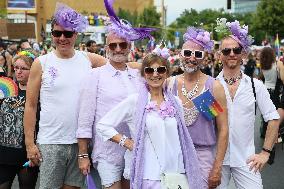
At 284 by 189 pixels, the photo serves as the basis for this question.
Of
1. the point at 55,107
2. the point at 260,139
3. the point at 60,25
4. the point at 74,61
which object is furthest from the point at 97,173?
the point at 260,139

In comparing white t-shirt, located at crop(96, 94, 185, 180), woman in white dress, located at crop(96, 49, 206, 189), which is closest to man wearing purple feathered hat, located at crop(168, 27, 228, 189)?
woman in white dress, located at crop(96, 49, 206, 189)

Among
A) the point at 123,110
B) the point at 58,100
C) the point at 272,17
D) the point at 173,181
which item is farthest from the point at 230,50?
the point at 272,17

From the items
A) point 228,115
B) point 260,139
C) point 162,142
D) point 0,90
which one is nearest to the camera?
point 162,142

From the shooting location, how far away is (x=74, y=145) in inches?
161

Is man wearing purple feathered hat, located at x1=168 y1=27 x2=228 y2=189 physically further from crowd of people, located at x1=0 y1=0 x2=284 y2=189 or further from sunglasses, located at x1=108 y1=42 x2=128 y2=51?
sunglasses, located at x1=108 y1=42 x2=128 y2=51

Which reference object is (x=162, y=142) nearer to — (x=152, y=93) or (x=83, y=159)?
(x=152, y=93)

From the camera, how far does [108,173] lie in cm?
390

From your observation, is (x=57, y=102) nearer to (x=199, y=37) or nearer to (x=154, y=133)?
(x=154, y=133)

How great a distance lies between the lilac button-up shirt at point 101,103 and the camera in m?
3.89

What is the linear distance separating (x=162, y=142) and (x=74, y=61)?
1.15 meters

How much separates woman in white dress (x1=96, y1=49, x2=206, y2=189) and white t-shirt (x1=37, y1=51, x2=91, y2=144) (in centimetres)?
48

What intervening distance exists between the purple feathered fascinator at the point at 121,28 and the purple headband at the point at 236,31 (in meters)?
0.63

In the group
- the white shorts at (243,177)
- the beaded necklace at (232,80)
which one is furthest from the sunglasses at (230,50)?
the white shorts at (243,177)

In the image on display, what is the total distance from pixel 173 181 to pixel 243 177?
33.7 inches
